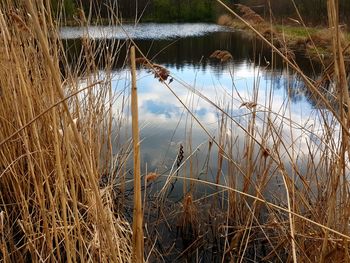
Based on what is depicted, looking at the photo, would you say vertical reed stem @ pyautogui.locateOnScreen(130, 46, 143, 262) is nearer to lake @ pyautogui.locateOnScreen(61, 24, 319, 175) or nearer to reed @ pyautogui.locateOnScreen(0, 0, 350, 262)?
reed @ pyautogui.locateOnScreen(0, 0, 350, 262)

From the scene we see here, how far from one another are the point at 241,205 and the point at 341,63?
4.51 feet

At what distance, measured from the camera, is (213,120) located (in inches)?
149

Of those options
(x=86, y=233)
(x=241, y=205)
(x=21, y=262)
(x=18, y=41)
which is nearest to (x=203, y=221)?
(x=241, y=205)

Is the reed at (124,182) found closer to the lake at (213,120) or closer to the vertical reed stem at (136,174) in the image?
the lake at (213,120)

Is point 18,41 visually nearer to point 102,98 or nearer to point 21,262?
point 102,98

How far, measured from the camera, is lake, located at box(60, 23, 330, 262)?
66.2 inches

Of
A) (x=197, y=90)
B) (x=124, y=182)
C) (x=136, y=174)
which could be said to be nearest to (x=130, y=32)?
(x=197, y=90)

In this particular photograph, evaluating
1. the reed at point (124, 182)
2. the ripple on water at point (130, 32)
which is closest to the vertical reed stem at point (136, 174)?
the reed at point (124, 182)

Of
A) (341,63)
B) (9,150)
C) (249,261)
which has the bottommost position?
(249,261)

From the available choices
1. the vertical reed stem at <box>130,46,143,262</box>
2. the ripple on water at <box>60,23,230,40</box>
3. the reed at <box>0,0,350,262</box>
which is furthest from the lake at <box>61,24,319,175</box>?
the vertical reed stem at <box>130,46,143,262</box>

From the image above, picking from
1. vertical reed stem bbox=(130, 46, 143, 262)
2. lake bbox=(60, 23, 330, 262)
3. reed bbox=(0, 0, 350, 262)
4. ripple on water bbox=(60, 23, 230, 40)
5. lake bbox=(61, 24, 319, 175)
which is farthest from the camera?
lake bbox=(61, 24, 319, 175)

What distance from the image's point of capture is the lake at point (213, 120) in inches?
66.2

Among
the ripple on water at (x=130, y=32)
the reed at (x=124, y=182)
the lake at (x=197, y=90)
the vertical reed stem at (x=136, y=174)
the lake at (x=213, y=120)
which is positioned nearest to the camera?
the vertical reed stem at (x=136, y=174)

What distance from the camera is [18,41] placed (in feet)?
4.14
